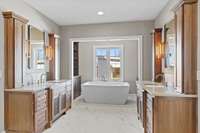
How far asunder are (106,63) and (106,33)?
105 inches

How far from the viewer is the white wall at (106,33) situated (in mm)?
5386

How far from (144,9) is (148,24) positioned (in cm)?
111

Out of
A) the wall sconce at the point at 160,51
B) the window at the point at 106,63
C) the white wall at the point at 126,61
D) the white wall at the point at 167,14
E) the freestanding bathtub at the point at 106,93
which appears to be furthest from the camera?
the window at the point at 106,63

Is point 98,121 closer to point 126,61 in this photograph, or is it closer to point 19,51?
point 19,51

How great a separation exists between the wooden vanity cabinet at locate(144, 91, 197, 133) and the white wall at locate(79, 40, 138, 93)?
5253mm

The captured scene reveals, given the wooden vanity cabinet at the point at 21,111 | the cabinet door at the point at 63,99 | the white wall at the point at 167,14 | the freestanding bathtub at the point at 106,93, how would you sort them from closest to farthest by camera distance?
1. the wooden vanity cabinet at the point at 21,111
2. the white wall at the point at 167,14
3. the cabinet door at the point at 63,99
4. the freestanding bathtub at the point at 106,93

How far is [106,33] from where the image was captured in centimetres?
561

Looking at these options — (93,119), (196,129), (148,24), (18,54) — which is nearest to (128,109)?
(93,119)

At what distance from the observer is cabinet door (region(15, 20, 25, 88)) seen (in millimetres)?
3227

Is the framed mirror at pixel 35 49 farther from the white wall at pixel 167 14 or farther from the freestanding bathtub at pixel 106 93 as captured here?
the white wall at pixel 167 14

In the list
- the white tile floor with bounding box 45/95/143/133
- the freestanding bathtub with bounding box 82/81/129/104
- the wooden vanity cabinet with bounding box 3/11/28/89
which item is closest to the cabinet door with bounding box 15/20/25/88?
the wooden vanity cabinet with bounding box 3/11/28/89

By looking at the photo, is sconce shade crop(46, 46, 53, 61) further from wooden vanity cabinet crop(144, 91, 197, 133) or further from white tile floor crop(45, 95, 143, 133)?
wooden vanity cabinet crop(144, 91, 197, 133)

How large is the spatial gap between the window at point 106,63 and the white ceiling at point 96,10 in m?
2.67

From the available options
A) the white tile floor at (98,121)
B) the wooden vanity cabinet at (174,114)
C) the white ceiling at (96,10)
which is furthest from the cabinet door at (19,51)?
the wooden vanity cabinet at (174,114)
